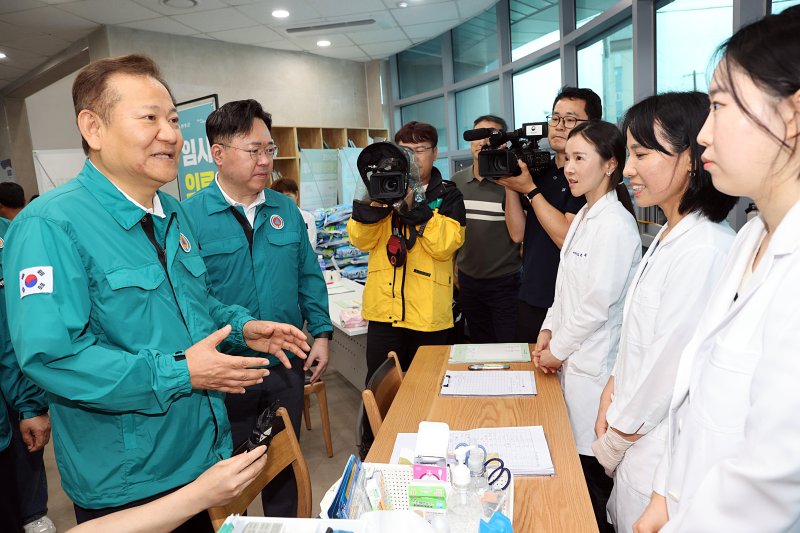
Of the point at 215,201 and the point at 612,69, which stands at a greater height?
the point at 612,69

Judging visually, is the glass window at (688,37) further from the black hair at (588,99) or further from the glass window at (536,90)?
the glass window at (536,90)

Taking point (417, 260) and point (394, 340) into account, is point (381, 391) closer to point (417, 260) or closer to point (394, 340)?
point (394, 340)

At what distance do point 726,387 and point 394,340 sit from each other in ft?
5.04

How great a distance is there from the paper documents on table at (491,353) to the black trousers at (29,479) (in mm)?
1726

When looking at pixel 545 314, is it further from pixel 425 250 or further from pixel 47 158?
pixel 47 158

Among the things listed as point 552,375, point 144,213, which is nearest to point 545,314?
point 552,375

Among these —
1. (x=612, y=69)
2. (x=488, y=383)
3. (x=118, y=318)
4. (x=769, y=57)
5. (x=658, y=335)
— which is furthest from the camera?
(x=612, y=69)

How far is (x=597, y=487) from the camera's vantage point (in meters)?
1.74

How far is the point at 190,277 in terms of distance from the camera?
138cm

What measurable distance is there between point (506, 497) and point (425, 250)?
1.30 meters

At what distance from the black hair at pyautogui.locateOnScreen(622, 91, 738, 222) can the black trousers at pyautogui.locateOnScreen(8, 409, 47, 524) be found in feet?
7.85

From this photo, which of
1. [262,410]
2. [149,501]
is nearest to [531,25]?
[262,410]

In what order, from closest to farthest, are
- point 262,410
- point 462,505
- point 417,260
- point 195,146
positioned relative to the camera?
point 462,505 < point 262,410 < point 417,260 < point 195,146

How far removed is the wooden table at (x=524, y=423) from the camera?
105 centimetres
